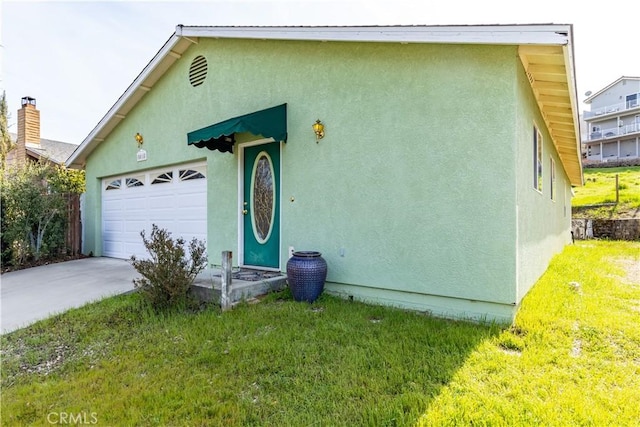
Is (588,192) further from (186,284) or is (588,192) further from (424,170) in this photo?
(186,284)

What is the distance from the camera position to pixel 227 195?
805 cm

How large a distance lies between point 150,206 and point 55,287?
3348 millimetres

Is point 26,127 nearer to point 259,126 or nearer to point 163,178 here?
point 163,178

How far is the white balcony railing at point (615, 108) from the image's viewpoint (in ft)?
131

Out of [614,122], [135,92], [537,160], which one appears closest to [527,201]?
[537,160]

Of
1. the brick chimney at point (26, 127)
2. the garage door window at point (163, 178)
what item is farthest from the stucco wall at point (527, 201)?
the brick chimney at point (26, 127)

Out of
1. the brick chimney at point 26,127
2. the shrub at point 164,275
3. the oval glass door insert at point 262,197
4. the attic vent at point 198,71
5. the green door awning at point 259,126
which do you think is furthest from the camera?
the brick chimney at point 26,127

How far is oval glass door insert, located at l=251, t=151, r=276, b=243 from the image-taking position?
24.0ft

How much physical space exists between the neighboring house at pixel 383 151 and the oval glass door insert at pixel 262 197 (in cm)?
4

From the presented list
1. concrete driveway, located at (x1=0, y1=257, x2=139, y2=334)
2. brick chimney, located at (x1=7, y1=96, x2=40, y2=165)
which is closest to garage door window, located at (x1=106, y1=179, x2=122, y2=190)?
concrete driveway, located at (x1=0, y1=257, x2=139, y2=334)

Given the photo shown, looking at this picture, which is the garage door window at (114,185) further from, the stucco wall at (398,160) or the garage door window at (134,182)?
the stucco wall at (398,160)

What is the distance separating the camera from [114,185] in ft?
38.9

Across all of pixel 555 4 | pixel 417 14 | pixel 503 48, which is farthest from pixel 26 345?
pixel 555 4

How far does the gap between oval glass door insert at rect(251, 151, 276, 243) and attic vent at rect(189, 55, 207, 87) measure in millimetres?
2916
